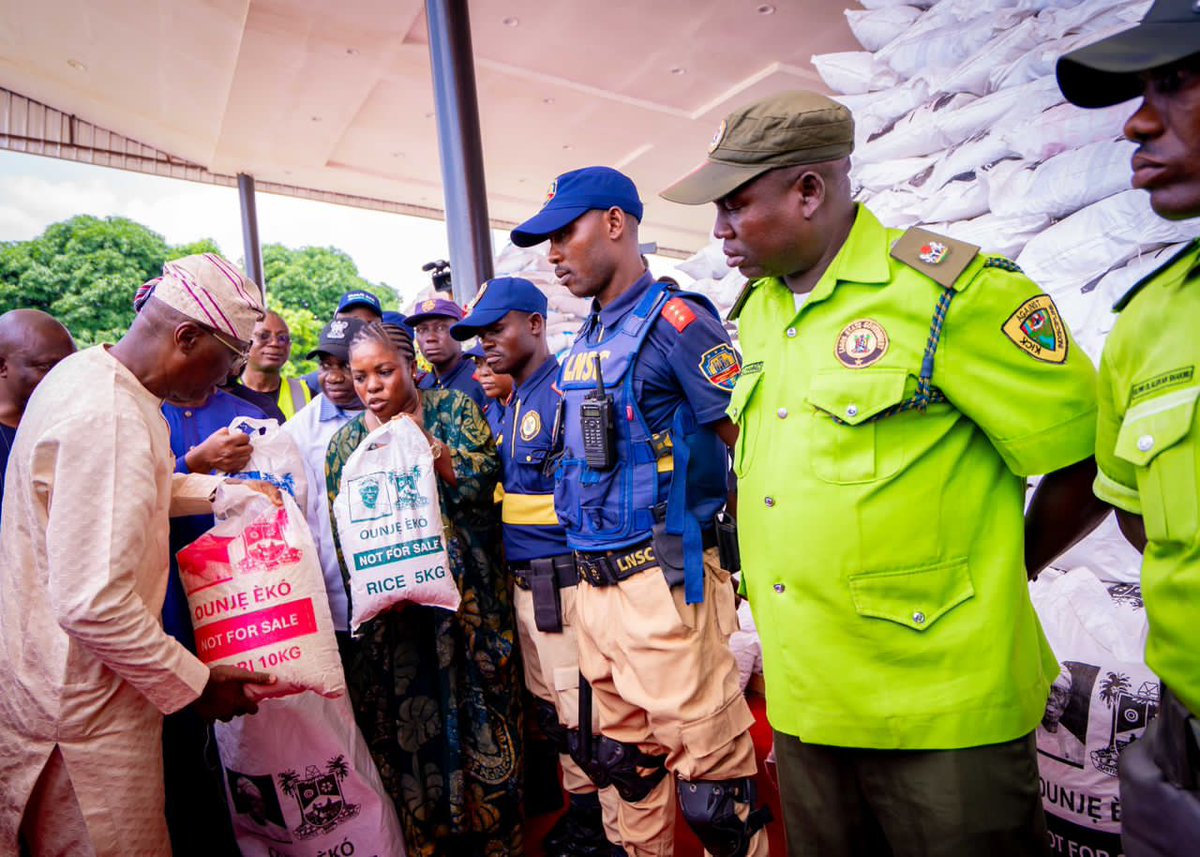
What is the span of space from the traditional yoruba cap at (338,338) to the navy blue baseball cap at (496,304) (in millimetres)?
460

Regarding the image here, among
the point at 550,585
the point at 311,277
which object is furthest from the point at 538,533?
the point at 311,277

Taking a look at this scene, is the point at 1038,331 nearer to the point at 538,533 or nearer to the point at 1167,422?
the point at 1167,422

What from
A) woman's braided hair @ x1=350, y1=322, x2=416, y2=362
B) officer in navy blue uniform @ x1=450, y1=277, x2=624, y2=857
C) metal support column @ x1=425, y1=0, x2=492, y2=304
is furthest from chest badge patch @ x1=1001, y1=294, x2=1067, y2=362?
metal support column @ x1=425, y1=0, x2=492, y2=304

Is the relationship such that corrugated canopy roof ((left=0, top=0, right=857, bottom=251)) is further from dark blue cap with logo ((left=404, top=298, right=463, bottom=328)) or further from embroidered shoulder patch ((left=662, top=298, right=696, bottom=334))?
embroidered shoulder patch ((left=662, top=298, right=696, bottom=334))

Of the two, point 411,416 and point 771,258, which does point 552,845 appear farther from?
point 771,258

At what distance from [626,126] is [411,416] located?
6506mm

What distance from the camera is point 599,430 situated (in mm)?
1560

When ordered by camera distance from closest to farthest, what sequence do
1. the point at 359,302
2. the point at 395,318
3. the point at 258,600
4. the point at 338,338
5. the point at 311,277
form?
the point at 258,600 → the point at 338,338 → the point at 359,302 → the point at 395,318 → the point at 311,277

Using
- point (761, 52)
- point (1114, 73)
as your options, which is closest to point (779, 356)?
point (1114, 73)

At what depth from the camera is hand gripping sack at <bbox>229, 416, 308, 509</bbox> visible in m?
1.79

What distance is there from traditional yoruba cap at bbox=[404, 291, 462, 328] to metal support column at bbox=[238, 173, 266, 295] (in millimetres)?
5746

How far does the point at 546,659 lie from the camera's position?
78.1 inches

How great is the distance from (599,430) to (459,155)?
9.77ft

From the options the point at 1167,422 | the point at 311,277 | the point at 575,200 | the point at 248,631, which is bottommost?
the point at 248,631
